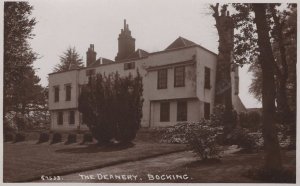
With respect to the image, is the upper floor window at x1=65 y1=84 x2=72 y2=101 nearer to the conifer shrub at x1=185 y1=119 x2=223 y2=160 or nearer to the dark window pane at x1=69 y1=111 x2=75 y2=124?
the dark window pane at x1=69 y1=111 x2=75 y2=124

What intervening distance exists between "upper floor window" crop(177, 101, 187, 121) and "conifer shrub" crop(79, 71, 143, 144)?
13.5ft

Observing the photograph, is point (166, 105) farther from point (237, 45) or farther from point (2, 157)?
point (2, 157)

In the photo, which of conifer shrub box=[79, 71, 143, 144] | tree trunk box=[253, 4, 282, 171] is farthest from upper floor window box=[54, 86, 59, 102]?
tree trunk box=[253, 4, 282, 171]

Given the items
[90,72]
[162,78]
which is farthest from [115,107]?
[90,72]

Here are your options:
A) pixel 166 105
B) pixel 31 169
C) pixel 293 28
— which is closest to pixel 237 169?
pixel 293 28

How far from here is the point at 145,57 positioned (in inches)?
709

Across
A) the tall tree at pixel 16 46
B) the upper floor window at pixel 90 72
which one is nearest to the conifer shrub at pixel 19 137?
the tall tree at pixel 16 46

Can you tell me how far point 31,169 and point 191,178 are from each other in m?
3.37

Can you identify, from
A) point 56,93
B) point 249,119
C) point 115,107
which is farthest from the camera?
point 56,93

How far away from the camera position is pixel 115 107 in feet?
41.3

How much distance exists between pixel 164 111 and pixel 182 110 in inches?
40.7

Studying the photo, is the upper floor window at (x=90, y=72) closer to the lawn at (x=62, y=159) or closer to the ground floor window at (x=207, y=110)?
the ground floor window at (x=207, y=110)

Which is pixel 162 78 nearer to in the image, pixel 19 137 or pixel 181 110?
pixel 181 110

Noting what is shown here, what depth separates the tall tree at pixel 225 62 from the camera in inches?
426
